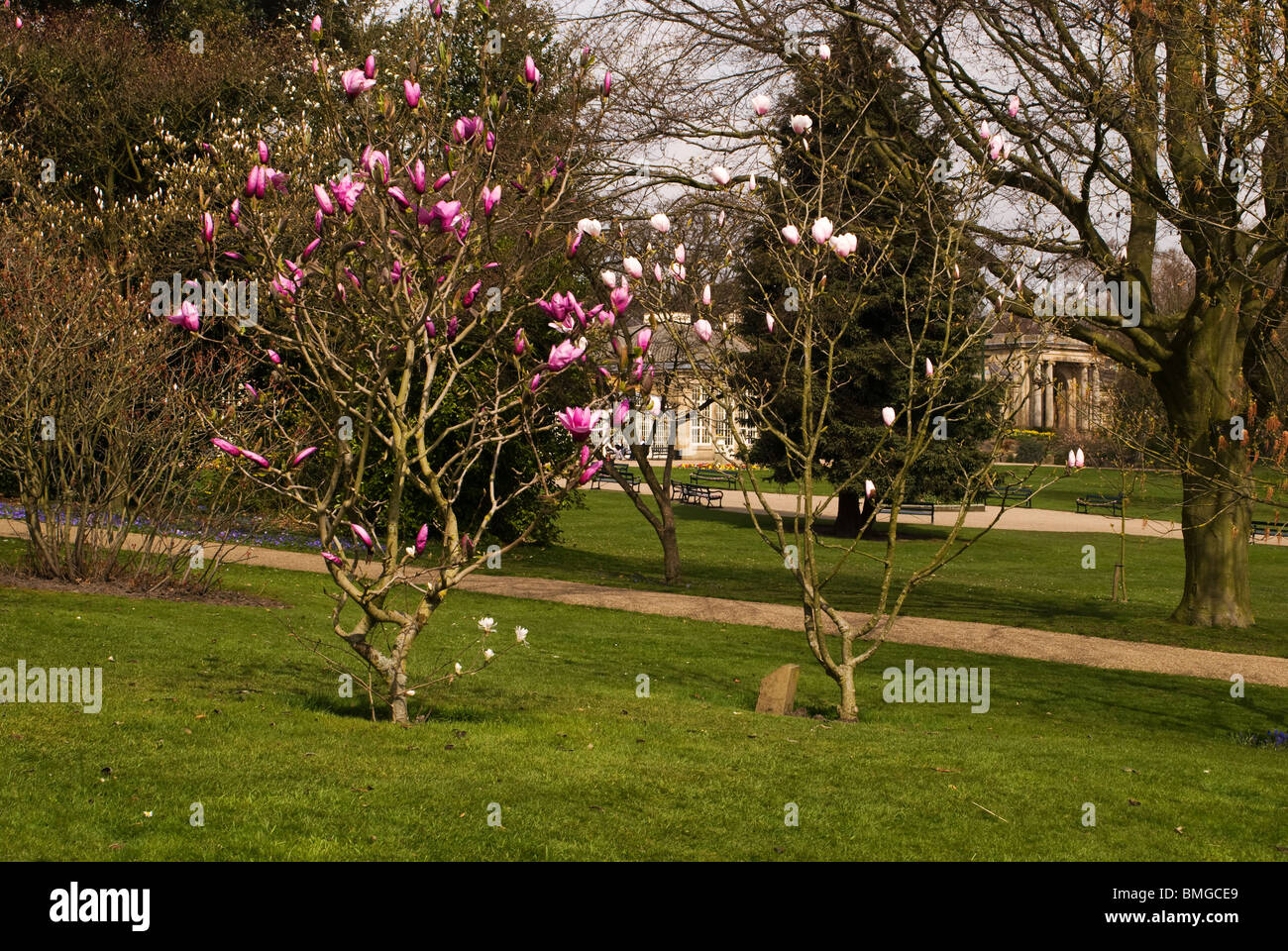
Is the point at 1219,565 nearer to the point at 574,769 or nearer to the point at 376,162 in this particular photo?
the point at 574,769

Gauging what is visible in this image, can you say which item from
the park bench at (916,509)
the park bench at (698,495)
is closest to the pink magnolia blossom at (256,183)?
the park bench at (916,509)

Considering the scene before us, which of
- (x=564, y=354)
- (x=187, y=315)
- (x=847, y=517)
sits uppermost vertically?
(x=187, y=315)

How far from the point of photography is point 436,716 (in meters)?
8.02

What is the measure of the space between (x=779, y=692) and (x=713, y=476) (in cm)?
3648

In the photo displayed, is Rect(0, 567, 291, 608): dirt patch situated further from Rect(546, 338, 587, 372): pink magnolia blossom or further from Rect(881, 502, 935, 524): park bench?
Rect(881, 502, 935, 524): park bench

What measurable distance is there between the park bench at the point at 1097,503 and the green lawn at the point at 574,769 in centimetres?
2753

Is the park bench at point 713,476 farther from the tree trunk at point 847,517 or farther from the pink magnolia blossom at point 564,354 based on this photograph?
the pink magnolia blossom at point 564,354

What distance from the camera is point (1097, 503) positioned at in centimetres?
A: 3866

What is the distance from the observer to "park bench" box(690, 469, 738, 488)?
41.0 m

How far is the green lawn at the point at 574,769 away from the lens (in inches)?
211

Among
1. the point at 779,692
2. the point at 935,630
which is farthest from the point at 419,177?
the point at 935,630

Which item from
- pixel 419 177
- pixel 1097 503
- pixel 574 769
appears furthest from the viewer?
pixel 1097 503
